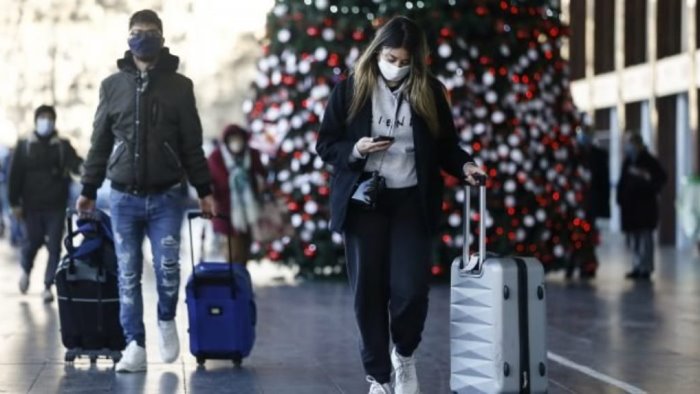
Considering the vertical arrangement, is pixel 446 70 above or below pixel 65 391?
above

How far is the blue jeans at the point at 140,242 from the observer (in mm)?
10156

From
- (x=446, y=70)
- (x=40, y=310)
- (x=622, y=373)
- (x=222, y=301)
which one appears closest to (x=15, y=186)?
(x=40, y=310)

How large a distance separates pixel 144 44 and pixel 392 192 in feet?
7.33

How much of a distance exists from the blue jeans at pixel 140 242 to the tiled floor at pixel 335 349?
39cm

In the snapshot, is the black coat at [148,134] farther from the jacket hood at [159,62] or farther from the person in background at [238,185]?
the person in background at [238,185]

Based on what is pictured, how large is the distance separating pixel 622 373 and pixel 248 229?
8.49 metres

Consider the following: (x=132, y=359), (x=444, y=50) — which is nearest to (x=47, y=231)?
(x=444, y=50)

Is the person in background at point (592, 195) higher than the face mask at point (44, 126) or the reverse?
the reverse

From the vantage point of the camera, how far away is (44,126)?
16.7 meters

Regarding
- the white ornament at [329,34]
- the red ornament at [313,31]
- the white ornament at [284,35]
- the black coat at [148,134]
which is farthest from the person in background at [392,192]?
the white ornament at [284,35]

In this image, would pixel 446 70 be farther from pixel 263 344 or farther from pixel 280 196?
pixel 263 344

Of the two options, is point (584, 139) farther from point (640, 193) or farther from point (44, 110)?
point (44, 110)

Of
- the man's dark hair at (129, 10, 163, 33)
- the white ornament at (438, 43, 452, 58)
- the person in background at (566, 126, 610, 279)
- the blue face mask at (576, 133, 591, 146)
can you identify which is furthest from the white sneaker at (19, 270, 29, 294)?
the man's dark hair at (129, 10, 163, 33)

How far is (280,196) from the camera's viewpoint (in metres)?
19.4
